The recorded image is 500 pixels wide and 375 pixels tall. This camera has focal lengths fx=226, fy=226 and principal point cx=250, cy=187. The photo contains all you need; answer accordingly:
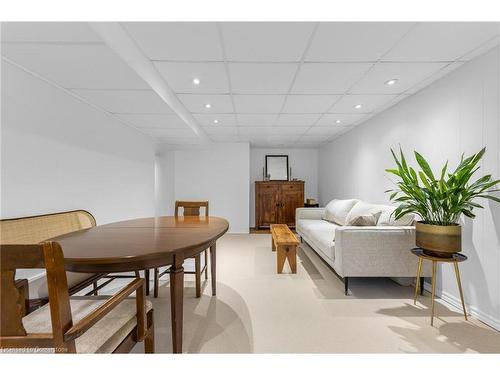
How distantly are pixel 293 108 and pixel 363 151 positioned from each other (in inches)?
66.5

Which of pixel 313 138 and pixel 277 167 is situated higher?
pixel 313 138

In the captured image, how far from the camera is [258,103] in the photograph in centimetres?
312

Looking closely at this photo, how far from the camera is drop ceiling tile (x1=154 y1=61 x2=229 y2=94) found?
2.17 meters

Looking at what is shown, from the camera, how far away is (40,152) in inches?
88.4

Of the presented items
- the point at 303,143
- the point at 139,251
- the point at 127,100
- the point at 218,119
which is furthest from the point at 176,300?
the point at 303,143

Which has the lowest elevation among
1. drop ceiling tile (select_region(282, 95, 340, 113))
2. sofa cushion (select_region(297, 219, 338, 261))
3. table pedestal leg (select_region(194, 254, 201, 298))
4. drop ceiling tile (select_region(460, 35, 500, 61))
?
table pedestal leg (select_region(194, 254, 201, 298))

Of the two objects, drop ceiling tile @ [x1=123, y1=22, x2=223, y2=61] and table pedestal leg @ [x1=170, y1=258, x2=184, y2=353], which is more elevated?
drop ceiling tile @ [x1=123, y1=22, x2=223, y2=61]

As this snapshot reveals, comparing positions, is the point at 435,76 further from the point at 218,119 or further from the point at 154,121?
the point at 154,121

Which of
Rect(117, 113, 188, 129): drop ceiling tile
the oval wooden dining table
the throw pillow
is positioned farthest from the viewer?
Rect(117, 113, 188, 129): drop ceiling tile

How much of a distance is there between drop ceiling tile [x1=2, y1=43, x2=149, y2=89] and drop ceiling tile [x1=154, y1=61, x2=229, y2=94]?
0.94 ft

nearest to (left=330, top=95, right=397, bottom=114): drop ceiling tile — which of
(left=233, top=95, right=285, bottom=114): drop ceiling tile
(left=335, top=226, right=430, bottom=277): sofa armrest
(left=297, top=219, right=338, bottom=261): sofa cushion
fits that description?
(left=233, top=95, right=285, bottom=114): drop ceiling tile

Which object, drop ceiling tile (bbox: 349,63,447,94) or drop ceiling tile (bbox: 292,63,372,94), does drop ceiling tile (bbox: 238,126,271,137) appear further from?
drop ceiling tile (bbox: 349,63,447,94)

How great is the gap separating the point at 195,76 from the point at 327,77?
1.39 m

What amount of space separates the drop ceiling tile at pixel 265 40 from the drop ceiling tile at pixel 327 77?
295mm
